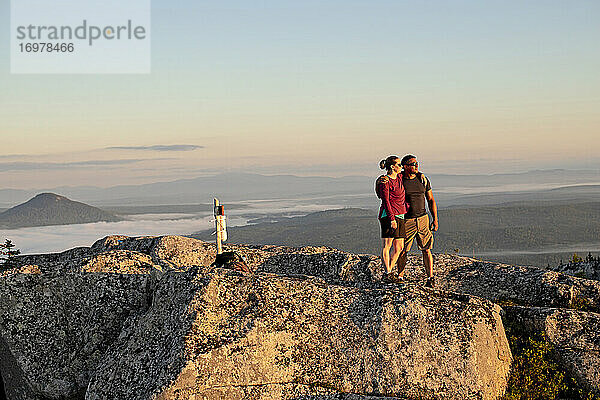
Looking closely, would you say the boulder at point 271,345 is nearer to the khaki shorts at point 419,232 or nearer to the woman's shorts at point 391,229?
the woman's shorts at point 391,229

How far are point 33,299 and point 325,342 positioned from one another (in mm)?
7250

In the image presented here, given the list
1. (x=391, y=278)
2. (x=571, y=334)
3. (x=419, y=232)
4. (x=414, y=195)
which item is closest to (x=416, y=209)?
(x=414, y=195)

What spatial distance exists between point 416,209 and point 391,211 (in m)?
0.90

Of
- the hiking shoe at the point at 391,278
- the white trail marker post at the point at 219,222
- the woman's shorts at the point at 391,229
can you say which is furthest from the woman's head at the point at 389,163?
the white trail marker post at the point at 219,222

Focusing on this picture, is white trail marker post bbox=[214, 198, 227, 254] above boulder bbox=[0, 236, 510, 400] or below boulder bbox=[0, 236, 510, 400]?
above

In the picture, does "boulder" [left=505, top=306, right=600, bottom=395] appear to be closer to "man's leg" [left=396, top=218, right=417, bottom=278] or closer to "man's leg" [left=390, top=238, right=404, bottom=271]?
"man's leg" [left=390, top=238, right=404, bottom=271]

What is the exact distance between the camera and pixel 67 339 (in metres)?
13.6

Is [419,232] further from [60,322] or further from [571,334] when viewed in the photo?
[60,322]

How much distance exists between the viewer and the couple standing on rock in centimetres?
1462

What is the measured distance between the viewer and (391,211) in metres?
14.6

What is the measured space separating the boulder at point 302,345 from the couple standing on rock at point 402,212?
2927 mm

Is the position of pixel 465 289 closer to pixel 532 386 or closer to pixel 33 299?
pixel 532 386

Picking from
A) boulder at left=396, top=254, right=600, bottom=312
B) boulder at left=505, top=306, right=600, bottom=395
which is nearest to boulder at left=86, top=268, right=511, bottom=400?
boulder at left=505, top=306, right=600, bottom=395

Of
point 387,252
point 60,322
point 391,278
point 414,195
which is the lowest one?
point 60,322
